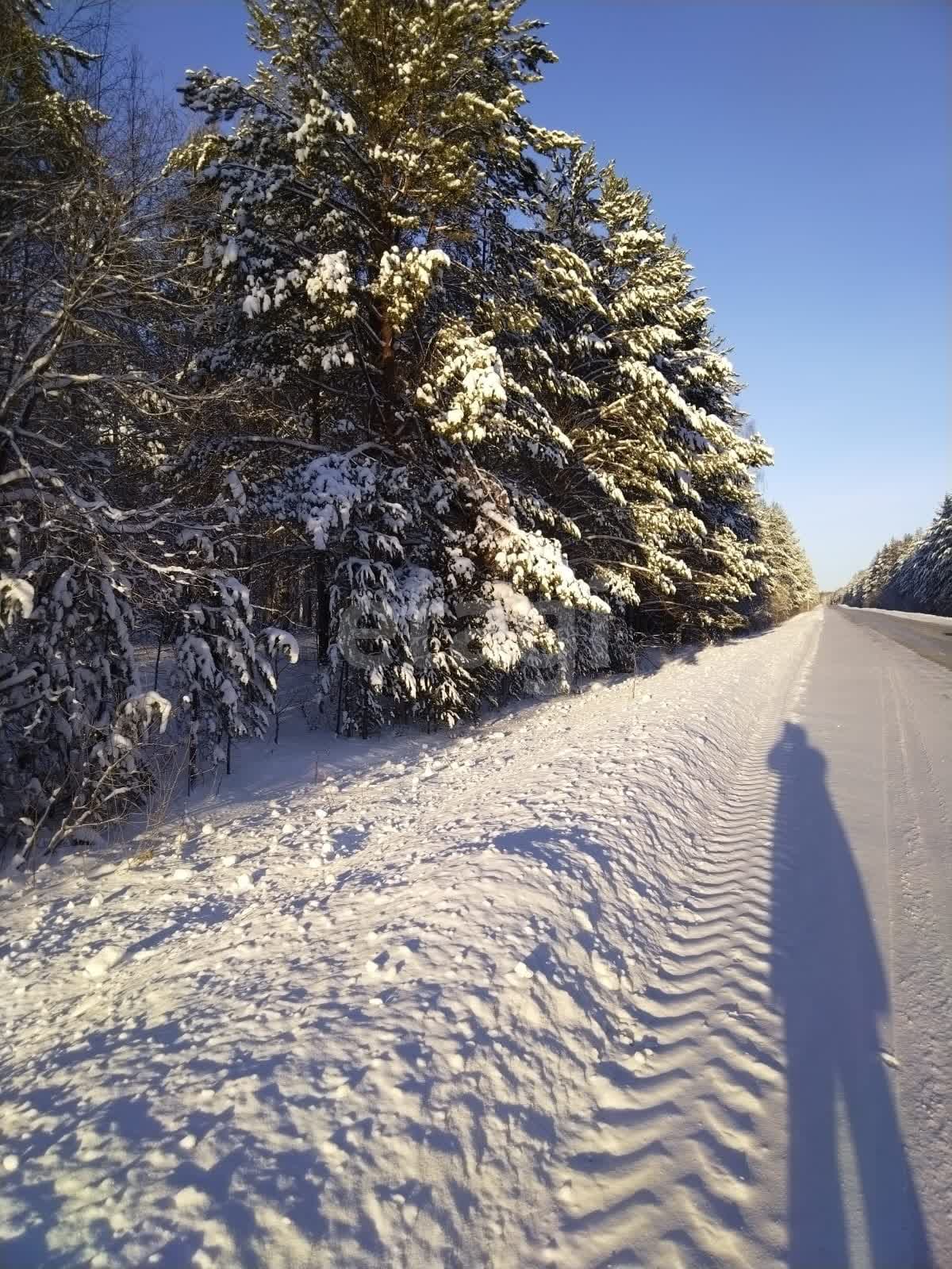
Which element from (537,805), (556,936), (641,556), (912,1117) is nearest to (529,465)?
(641,556)

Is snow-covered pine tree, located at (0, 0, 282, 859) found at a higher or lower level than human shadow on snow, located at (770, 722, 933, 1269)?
higher

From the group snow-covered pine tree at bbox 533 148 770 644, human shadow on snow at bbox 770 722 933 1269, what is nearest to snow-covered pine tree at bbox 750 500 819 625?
snow-covered pine tree at bbox 533 148 770 644

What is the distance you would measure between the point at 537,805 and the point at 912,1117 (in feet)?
10.9

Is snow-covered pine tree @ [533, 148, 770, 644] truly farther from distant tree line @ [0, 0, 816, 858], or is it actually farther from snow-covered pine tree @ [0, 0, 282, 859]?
snow-covered pine tree @ [0, 0, 282, 859]

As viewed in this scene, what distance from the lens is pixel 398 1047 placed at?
2811 millimetres

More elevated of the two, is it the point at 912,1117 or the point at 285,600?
the point at 285,600

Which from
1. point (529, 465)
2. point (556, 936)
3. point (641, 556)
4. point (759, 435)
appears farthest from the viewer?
point (759, 435)

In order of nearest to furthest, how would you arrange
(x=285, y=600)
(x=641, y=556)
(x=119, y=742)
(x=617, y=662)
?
(x=119, y=742) → (x=285, y=600) → (x=641, y=556) → (x=617, y=662)

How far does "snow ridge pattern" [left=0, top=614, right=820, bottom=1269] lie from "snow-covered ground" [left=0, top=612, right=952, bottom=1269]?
1 centimetres

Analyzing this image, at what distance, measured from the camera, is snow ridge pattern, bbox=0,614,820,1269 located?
7.20 ft

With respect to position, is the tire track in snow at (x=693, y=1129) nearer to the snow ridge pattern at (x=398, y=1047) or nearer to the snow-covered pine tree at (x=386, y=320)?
the snow ridge pattern at (x=398, y=1047)

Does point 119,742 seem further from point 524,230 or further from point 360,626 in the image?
point 524,230

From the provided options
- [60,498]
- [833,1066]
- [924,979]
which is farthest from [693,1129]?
[60,498]

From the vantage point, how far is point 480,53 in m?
8.55
